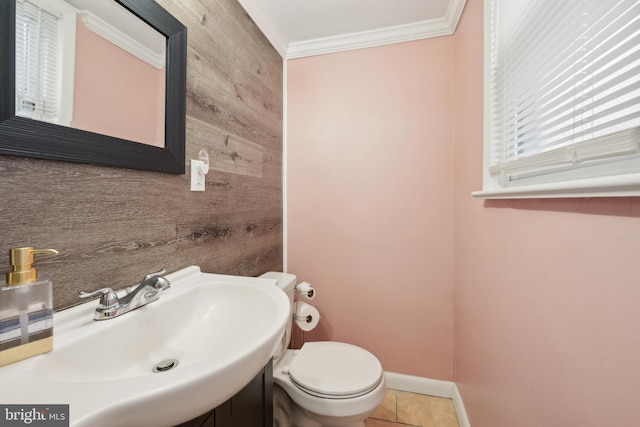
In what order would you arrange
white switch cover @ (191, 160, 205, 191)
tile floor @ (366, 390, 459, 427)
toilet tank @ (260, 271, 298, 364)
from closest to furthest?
white switch cover @ (191, 160, 205, 191) < toilet tank @ (260, 271, 298, 364) < tile floor @ (366, 390, 459, 427)

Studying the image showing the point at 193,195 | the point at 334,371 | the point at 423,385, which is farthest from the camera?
the point at 423,385

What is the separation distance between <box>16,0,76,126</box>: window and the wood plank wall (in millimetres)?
124

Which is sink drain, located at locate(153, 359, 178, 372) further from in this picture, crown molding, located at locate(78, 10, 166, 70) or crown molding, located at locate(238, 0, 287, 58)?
crown molding, located at locate(238, 0, 287, 58)

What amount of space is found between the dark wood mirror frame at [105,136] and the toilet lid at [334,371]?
101 cm

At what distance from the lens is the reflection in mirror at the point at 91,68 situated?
1.80ft

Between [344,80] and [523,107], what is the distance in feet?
3.73

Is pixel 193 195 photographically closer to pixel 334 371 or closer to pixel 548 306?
pixel 334 371

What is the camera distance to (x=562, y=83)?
2.11 ft

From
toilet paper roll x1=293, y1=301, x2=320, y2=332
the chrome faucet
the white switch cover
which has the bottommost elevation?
toilet paper roll x1=293, y1=301, x2=320, y2=332

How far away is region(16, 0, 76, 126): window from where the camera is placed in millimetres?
532

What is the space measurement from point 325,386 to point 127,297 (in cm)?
85

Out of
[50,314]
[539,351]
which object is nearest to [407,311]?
[539,351]

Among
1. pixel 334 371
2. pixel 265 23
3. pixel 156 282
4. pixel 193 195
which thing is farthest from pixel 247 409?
pixel 265 23

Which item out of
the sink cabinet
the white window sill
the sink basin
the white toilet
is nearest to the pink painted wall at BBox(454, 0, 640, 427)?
the white window sill
